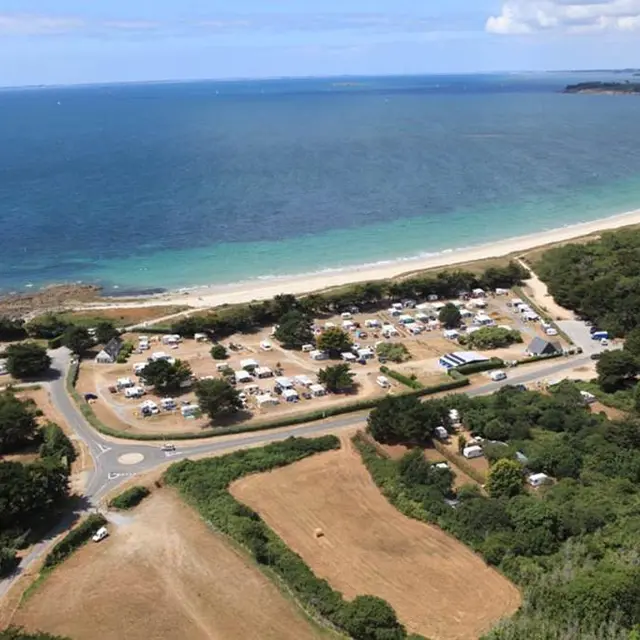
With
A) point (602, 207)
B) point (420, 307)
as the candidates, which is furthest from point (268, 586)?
point (602, 207)

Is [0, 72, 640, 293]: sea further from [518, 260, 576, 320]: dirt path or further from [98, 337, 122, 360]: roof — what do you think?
[98, 337, 122, 360]: roof

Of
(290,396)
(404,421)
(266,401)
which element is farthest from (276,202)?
(404,421)

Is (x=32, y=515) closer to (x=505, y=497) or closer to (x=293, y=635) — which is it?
(x=293, y=635)

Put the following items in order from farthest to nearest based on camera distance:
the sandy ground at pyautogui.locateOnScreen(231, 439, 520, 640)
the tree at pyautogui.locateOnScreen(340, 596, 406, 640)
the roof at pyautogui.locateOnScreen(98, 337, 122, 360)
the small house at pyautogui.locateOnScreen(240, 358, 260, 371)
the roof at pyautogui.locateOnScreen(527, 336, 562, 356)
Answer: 1. the roof at pyautogui.locateOnScreen(98, 337, 122, 360)
2. the roof at pyautogui.locateOnScreen(527, 336, 562, 356)
3. the small house at pyautogui.locateOnScreen(240, 358, 260, 371)
4. the sandy ground at pyautogui.locateOnScreen(231, 439, 520, 640)
5. the tree at pyautogui.locateOnScreen(340, 596, 406, 640)

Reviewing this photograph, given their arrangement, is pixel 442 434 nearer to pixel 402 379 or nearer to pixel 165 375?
pixel 402 379

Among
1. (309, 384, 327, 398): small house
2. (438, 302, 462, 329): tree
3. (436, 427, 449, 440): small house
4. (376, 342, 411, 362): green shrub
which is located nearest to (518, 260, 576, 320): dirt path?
(438, 302, 462, 329): tree

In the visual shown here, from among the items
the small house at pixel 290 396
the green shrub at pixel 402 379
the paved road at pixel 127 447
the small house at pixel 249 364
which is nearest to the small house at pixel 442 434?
the paved road at pixel 127 447

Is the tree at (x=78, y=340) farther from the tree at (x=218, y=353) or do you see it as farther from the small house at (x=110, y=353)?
the tree at (x=218, y=353)
